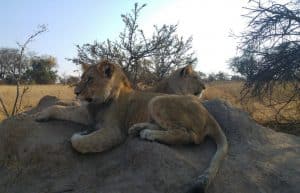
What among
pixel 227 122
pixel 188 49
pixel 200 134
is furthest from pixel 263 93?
pixel 200 134

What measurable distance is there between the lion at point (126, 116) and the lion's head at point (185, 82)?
11.2 feet

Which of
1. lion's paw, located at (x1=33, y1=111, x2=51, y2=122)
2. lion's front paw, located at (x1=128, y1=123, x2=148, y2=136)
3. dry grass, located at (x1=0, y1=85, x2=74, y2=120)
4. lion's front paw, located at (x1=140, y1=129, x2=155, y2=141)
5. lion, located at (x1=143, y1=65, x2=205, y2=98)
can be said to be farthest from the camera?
dry grass, located at (x1=0, y1=85, x2=74, y2=120)

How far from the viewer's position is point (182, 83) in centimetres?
1085

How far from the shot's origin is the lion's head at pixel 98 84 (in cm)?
681

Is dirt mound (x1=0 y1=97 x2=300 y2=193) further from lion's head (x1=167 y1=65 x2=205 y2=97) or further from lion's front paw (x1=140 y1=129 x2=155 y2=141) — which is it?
lion's head (x1=167 y1=65 x2=205 y2=97)

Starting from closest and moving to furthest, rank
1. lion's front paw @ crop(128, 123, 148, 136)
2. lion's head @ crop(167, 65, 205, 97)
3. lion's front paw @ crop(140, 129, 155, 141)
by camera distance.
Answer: lion's front paw @ crop(140, 129, 155, 141), lion's front paw @ crop(128, 123, 148, 136), lion's head @ crop(167, 65, 205, 97)

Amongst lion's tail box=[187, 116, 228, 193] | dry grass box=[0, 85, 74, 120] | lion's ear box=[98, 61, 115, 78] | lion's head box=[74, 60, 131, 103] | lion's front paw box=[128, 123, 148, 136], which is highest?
lion's ear box=[98, 61, 115, 78]

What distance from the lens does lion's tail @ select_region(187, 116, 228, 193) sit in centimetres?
561

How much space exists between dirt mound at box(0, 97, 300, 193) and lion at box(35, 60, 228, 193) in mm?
118

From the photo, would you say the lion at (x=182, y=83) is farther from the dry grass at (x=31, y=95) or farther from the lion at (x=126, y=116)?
the dry grass at (x=31, y=95)

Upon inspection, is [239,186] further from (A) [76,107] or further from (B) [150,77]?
(B) [150,77]

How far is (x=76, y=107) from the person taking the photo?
7328 millimetres

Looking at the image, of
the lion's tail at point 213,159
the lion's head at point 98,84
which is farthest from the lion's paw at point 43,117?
the lion's tail at point 213,159

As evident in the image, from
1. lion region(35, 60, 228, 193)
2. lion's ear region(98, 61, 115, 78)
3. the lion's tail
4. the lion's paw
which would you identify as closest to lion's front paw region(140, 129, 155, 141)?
lion region(35, 60, 228, 193)
